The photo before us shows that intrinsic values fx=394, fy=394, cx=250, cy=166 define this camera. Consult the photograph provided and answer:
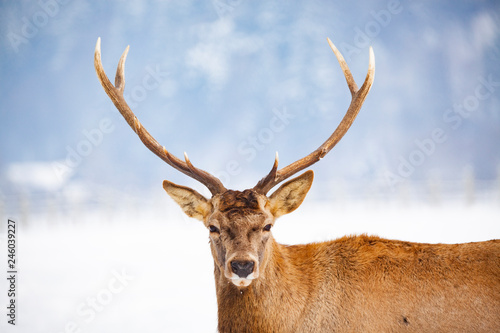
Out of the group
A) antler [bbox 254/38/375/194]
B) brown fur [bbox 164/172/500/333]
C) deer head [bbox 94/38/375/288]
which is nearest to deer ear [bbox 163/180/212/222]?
deer head [bbox 94/38/375/288]

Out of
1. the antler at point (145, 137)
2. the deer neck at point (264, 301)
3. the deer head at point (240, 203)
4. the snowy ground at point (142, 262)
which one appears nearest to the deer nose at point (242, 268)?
the deer head at point (240, 203)

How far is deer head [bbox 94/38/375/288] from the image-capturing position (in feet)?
11.9

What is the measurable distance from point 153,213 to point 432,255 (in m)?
17.6

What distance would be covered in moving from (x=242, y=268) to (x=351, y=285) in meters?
1.21

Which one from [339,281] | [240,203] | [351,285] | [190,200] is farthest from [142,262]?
[351,285]

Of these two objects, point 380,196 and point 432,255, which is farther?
point 380,196

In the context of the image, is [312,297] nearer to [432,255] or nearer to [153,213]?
[432,255]

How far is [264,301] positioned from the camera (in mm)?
3859

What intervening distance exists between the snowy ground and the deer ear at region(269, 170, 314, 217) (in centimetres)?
314

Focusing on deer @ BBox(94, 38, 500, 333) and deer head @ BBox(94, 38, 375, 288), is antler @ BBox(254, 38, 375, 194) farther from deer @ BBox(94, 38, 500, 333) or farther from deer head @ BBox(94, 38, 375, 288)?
deer @ BBox(94, 38, 500, 333)

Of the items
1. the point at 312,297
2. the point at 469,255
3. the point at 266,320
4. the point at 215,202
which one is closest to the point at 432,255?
the point at 469,255

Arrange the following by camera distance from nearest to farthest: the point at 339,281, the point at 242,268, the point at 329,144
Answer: the point at 242,268, the point at 339,281, the point at 329,144

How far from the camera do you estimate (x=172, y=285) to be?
861 centimetres

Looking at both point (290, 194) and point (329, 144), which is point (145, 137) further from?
point (329, 144)
